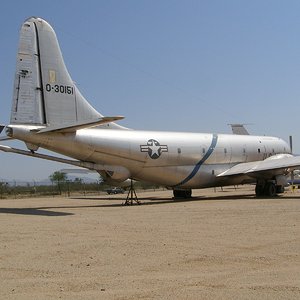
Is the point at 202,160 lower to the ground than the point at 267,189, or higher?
higher

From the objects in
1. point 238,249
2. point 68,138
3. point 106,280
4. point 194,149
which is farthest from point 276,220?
point 194,149

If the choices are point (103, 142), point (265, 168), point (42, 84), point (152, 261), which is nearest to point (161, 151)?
point (103, 142)

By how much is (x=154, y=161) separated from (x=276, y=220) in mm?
13100

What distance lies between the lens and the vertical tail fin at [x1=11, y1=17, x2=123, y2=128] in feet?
71.3

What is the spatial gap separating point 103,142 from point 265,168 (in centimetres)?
1200

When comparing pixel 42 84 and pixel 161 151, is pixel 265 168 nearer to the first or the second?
pixel 161 151

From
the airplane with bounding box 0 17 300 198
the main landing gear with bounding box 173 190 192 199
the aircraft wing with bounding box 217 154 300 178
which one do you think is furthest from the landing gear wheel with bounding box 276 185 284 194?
the main landing gear with bounding box 173 190 192 199

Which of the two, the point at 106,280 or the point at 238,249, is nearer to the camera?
the point at 106,280

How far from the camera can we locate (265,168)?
3164 centimetres

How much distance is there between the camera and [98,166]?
1003 inches

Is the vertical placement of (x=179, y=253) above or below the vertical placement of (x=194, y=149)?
below

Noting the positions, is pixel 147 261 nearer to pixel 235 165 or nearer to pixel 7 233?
pixel 7 233

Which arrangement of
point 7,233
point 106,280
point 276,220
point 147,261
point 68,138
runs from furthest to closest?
A: point 68,138, point 276,220, point 7,233, point 147,261, point 106,280

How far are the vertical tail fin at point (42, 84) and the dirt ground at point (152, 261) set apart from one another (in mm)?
8428
